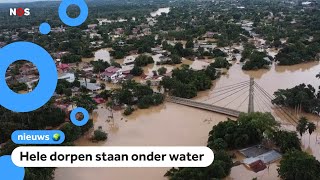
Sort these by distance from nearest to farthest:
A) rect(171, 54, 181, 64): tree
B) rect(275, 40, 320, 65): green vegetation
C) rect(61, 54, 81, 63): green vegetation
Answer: rect(275, 40, 320, 65): green vegetation < rect(171, 54, 181, 64): tree < rect(61, 54, 81, 63): green vegetation

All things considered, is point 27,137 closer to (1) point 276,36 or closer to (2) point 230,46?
(2) point 230,46

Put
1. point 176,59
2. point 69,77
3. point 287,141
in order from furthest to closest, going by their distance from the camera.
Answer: point 176,59, point 69,77, point 287,141

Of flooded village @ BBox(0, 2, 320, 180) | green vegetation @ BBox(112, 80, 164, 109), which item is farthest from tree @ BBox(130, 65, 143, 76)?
green vegetation @ BBox(112, 80, 164, 109)

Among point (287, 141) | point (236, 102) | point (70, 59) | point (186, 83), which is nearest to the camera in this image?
point (287, 141)

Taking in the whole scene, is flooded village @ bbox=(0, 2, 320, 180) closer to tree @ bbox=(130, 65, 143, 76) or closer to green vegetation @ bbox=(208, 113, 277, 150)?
tree @ bbox=(130, 65, 143, 76)

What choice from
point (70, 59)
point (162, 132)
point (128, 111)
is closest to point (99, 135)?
point (162, 132)

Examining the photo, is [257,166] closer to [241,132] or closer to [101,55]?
[241,132]
